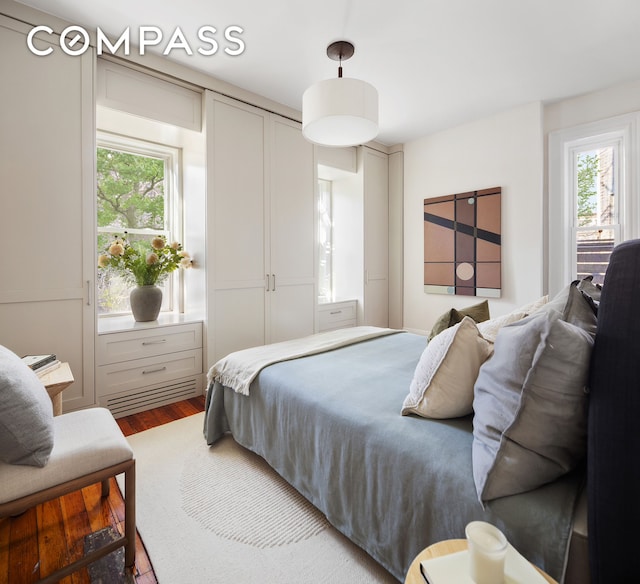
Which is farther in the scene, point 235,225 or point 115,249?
point 235,225

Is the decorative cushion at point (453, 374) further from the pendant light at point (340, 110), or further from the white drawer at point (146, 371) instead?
the white drawer at point (146, 371)

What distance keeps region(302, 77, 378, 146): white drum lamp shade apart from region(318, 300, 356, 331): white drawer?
2312 mm

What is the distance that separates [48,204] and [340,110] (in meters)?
2.03

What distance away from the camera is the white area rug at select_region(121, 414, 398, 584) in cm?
131

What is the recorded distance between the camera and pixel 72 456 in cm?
122

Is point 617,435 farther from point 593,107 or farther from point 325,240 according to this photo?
point 325,240

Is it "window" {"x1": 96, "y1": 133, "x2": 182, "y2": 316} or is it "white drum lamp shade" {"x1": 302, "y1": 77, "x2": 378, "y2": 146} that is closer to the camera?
"white drum lamp shade" {"x1": 302, "y1": 77, "x2": 378, "y2": 146}

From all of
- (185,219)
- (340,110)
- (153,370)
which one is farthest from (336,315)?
(340,110)

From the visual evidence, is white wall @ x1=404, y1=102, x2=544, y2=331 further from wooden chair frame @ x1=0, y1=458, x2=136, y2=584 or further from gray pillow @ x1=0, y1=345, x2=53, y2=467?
gray pillow @ x1=0, y1=345, x2=53, y2=467

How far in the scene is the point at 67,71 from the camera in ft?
7.77

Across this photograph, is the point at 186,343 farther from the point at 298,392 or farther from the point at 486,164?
the point at 486,164

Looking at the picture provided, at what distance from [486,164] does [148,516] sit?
430 cm

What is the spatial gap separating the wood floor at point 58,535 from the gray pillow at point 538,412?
1303 millimetres

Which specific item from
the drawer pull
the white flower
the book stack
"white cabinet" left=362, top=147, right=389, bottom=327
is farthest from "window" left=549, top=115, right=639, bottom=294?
the book stack
